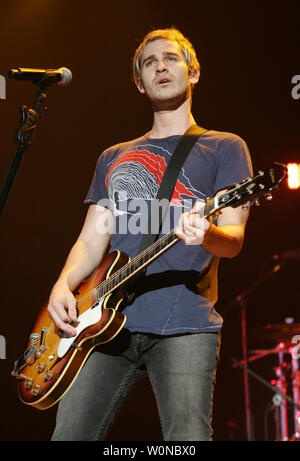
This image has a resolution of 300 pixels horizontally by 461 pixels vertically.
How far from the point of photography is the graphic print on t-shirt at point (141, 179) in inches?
92.3

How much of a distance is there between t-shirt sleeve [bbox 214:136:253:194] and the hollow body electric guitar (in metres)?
0.21

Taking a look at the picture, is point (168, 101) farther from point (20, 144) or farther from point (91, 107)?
point (91, 107)

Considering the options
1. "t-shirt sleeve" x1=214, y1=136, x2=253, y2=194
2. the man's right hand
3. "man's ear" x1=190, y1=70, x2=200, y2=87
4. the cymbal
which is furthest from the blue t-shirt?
the cymbal

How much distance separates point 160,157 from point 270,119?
10.1ft

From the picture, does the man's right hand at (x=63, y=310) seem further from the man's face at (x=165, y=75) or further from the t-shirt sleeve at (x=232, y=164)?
the man's face at (x=165, y=75)

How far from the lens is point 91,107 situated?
A: 5.24 meters

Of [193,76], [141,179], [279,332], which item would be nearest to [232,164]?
[141,179]

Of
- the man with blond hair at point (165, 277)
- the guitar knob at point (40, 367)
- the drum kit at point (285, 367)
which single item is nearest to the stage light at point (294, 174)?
the drum kit at point (285, 367)

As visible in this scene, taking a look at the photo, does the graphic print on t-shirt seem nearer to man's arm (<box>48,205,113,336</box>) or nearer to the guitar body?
man's arm (<box>48,205,113,336</box>)

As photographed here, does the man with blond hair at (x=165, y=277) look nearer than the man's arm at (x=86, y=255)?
Yes

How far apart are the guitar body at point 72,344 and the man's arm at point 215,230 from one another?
477 millimetres

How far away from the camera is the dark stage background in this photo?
16.2 feet

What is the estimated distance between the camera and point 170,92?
8.63ft

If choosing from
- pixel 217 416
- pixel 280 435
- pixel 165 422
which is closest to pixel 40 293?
pixel 217 416
